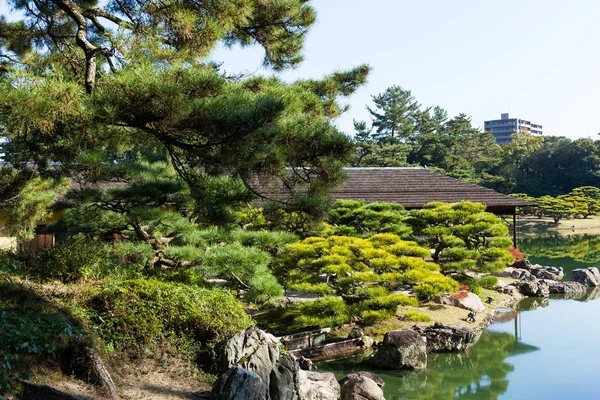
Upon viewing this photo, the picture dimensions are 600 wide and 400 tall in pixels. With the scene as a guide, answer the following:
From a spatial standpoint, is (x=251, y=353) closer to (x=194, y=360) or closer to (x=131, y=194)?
(x=194, y=360)

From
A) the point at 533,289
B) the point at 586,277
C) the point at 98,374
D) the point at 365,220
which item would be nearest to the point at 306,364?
the point at 98,374

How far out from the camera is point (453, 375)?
21.1 ft

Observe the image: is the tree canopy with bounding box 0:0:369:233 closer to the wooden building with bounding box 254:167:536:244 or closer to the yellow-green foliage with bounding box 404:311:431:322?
the yellow-green foliage with bounding box 404:311:431:322

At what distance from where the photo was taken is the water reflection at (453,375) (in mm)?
5844

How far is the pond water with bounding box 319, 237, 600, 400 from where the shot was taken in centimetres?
592

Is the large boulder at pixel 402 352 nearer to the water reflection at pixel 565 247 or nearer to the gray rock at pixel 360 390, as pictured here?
the gray rock at pixel 360 390

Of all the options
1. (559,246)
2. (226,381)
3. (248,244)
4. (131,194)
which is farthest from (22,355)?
(559,246)

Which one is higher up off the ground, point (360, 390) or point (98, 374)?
point (98, 374)

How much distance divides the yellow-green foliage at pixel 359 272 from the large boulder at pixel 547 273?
671 centimetres

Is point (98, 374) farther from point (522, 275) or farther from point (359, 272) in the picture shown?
point (522, 275)

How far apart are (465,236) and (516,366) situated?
2718 millimetres

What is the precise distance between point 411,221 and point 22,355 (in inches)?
293

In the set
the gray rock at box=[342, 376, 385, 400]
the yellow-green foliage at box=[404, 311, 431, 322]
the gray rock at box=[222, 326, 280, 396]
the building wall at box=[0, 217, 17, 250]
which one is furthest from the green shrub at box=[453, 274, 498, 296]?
the building wall at box=[0, 217, 17, 250]

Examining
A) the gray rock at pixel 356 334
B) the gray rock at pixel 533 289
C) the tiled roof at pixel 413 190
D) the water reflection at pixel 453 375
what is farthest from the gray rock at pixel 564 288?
the gray rock at pixel 356 334
